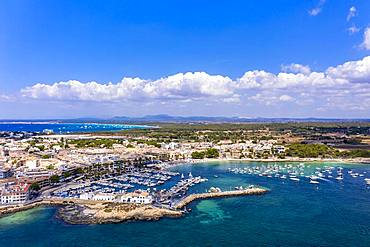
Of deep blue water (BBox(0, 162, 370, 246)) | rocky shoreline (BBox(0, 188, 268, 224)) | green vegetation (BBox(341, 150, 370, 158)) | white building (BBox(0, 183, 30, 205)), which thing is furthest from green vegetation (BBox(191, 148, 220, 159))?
white building (BBox(0, 183, 30, 205))

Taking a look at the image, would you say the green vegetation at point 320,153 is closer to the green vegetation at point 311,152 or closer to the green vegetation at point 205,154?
the green vegetation at point 311,152

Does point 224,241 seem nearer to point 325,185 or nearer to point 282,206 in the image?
point 282,206

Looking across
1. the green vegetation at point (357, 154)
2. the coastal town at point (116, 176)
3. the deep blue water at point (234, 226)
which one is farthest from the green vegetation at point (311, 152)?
the deep blue water at point (234, 226)

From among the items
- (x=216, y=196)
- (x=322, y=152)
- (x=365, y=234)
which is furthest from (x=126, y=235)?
(x=322, y=152)

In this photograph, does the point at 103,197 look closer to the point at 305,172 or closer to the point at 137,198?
the point at 137,198

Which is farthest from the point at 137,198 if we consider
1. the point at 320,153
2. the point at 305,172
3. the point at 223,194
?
the point at 320,153

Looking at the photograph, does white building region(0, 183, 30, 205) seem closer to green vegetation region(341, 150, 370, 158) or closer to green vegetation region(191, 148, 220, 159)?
green vegetation region(191, 148, 220, 159)

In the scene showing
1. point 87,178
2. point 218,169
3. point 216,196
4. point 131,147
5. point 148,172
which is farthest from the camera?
point 131,147

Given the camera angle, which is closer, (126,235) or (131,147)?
(126,235)
